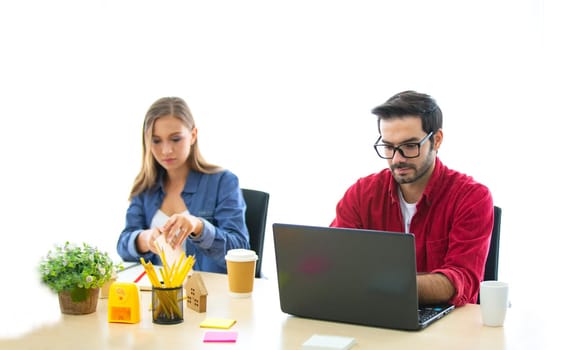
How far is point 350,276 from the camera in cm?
190

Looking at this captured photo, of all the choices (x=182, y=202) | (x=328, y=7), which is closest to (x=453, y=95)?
(x=328, y=7)

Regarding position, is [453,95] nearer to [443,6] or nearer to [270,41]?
[443,6]

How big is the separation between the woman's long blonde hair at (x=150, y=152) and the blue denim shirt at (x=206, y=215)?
0.09ft

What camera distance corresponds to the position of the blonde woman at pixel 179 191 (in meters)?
2.84

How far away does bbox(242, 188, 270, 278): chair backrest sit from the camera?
9.74 feet

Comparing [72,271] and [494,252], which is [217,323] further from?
[494,252]

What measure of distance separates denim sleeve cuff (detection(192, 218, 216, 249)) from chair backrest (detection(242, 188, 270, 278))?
28 centimetres

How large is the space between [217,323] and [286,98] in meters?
2.12

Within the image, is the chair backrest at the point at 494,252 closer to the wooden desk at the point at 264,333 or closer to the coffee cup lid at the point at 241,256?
the wooden desk at the point at 264,333

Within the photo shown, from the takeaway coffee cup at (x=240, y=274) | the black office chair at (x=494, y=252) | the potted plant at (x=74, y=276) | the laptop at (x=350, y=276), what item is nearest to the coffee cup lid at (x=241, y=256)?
the takeaway coffee cup at (x=240, y=274)

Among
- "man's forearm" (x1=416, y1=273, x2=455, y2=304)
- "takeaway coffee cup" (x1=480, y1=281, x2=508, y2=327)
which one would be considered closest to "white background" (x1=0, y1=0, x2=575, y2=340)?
"man's forearm" (x1=416, y1=273, x2=455, y2=304)

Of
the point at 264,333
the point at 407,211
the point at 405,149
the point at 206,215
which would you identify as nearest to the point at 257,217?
the point at 206,215

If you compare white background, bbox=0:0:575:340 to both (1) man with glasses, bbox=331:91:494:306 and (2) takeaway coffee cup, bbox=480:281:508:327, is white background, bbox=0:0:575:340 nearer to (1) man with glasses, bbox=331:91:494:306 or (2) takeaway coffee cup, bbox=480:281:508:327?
(1) man with glasses, bbox=331:91:494:306

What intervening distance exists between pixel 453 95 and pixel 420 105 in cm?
115
